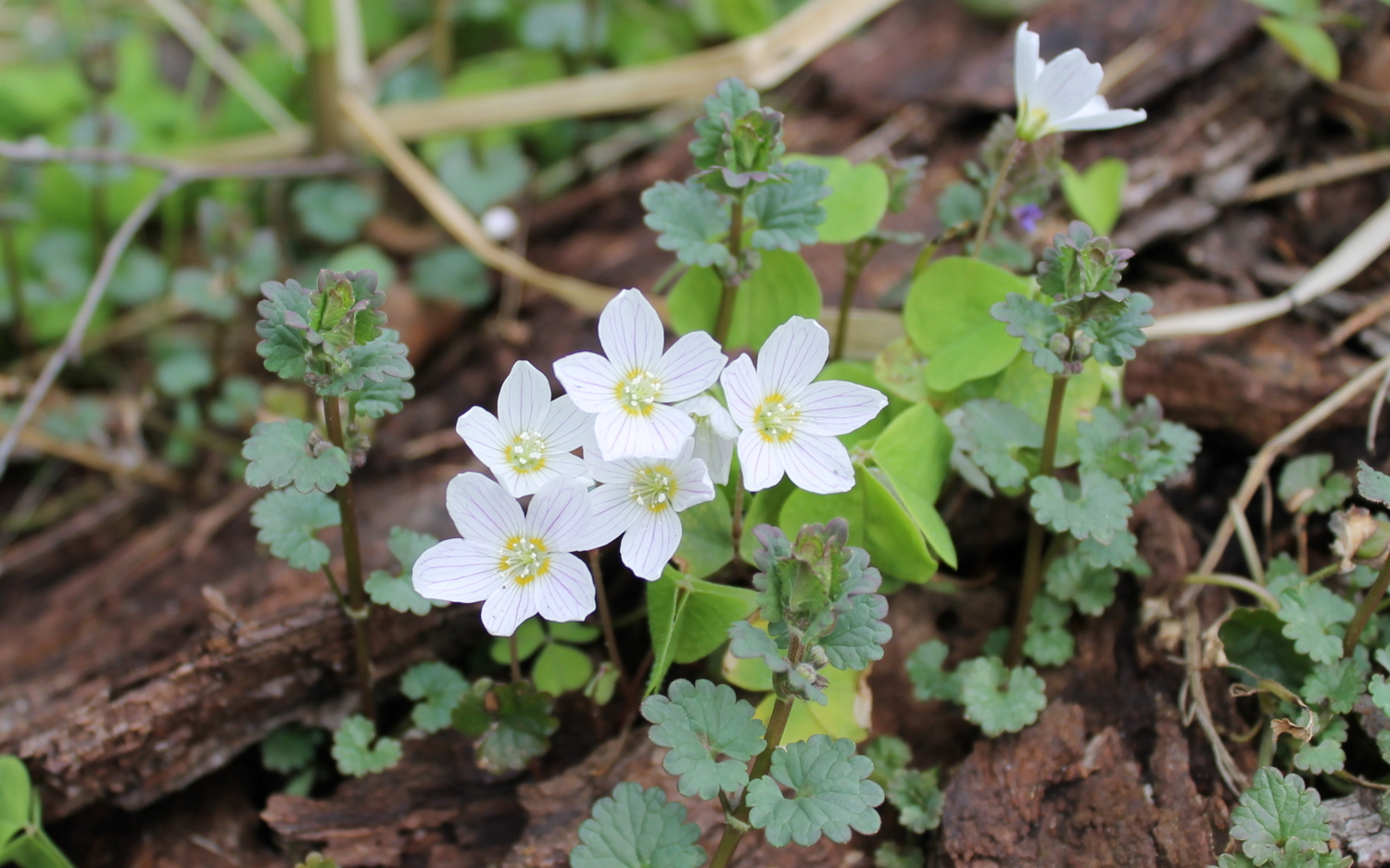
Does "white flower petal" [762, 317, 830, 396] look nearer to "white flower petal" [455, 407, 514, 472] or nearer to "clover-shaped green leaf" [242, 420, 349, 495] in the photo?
"white flower petal" [455, 407, 514, 472]

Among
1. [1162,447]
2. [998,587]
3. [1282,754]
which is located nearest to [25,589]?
[998,587]

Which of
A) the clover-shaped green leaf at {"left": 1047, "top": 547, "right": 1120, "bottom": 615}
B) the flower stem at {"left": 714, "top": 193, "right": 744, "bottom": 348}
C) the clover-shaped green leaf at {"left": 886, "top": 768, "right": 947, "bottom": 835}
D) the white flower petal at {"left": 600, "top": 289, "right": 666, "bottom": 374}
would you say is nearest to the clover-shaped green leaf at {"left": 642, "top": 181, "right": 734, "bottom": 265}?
the flower stem at {"left": 714, "top": 193, "right": 744, "bottom": 348}

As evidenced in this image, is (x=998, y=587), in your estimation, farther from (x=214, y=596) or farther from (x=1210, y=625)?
(x=214, y=596)

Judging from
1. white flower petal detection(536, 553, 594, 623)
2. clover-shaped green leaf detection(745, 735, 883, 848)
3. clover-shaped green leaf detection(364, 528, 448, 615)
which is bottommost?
clover-shaped green leaf detection(745, 735, 883, 848)

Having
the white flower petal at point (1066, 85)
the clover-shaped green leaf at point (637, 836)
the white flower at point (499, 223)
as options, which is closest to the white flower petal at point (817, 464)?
the clover-shaped green leaf at point (637, 836)

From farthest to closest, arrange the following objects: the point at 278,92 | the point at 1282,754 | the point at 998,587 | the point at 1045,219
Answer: the point at 278,92 < the point at 1045,219 < the point at 998,587 < the point at 1282,754

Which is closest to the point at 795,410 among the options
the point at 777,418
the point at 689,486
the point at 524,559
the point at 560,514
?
the point at 777,418

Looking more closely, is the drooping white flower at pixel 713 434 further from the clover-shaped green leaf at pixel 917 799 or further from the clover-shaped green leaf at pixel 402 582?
the clover-shaped green leaf at pixel 917 799
